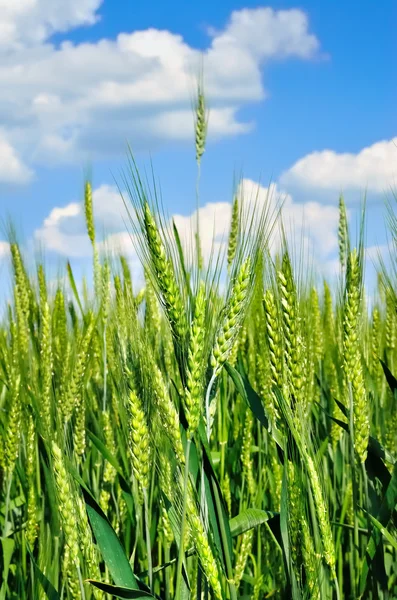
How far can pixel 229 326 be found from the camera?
1.23m

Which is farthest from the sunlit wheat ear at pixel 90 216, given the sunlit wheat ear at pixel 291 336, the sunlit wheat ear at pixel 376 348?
the sunlit wheat ear at pixel 291 336

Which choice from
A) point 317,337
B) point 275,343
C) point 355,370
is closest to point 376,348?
point 317,337

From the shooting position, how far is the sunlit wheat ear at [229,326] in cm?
123

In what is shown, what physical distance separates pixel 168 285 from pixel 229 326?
0.13 m

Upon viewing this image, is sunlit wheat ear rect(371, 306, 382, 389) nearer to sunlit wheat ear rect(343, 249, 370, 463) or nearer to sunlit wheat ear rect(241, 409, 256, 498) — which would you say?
sunlit wheat ear rect(241, 409, 256, 498)

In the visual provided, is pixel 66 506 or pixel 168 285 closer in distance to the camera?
pixel 168 285

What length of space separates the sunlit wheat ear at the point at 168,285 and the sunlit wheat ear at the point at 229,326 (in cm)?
7

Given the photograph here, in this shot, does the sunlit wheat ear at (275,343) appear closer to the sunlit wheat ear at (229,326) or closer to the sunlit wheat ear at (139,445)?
the sunlit wheat ear at (229,326)

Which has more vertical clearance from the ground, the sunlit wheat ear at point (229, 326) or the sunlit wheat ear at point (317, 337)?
the sunlit wheat ear at point (317, 337)

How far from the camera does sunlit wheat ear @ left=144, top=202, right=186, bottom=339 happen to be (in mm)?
1191

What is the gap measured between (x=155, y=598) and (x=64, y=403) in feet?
2.78

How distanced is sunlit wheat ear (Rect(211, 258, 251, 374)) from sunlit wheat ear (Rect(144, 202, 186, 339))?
2.9 inches

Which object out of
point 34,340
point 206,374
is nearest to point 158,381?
point 206,374

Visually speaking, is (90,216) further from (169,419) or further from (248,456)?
(169,419)
